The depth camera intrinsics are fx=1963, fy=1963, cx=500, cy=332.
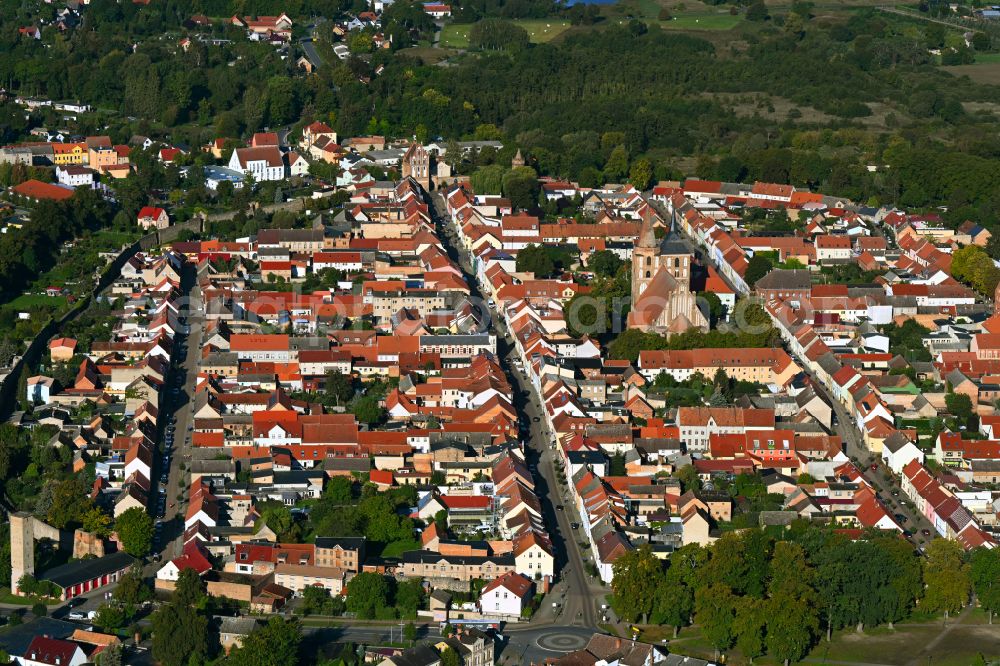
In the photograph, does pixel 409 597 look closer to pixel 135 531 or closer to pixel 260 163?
pixel 135 531

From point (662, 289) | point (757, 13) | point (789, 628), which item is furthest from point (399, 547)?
point (757, 13)

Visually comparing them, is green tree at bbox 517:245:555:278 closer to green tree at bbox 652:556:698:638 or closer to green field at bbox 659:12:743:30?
green tree at bbox 652:556:698:638

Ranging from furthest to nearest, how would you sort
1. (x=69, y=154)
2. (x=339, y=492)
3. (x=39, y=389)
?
(x=69, y=154), (x=39, y=389), (x=339, y=492)

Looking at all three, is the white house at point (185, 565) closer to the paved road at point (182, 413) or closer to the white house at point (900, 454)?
the paved road at point (182, 413)

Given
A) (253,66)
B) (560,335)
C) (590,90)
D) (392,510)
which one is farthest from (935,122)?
(392,510)

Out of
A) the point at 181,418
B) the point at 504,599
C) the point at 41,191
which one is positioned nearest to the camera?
the point at 504,599

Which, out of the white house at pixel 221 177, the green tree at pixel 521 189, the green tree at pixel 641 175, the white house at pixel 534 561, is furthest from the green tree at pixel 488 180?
the white house at pixel 534 561

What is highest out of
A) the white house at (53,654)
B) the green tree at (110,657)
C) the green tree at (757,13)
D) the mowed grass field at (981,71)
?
the green tree at (110,657)
